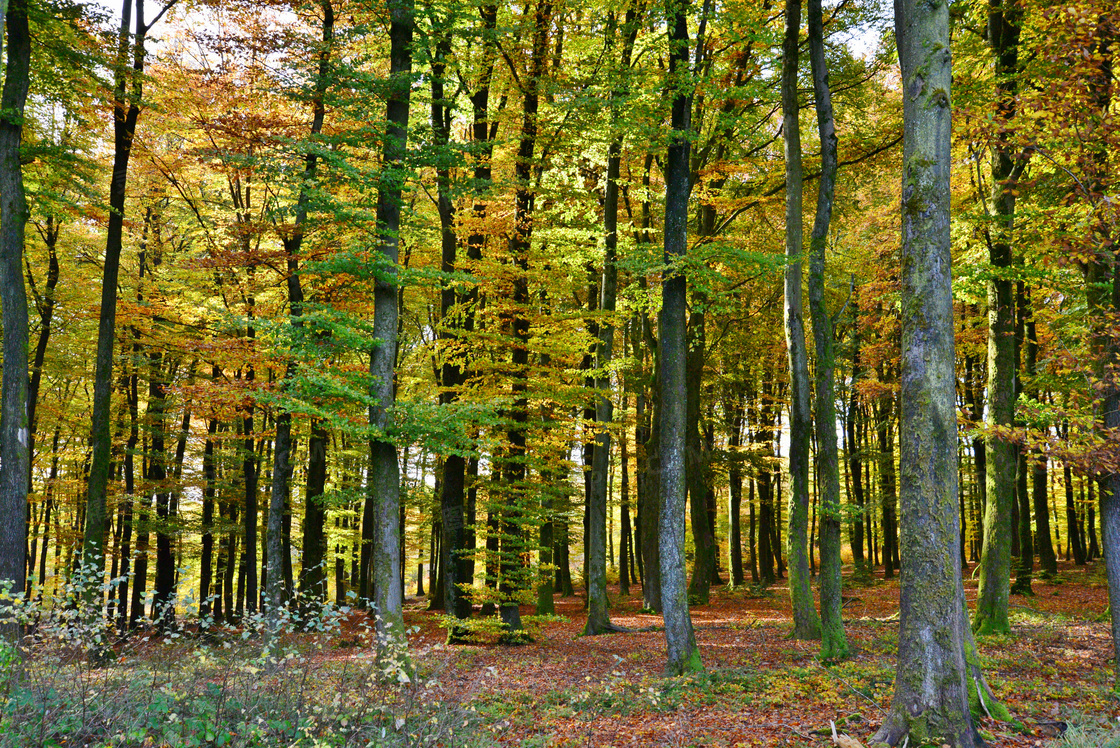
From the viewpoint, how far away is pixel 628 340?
2205 centimetres

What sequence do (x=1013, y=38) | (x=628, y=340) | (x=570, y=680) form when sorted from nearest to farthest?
(x=570, y=680), (x=1013, y=38), (x=628, y=340)

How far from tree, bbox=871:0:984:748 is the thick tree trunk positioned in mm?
4415

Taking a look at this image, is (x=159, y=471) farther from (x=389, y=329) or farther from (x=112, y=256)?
(x=389, y=329)

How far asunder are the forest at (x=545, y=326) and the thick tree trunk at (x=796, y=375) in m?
0.07

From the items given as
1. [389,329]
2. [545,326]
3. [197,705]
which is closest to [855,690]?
[197,705]

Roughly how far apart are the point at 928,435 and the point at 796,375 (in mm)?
5396

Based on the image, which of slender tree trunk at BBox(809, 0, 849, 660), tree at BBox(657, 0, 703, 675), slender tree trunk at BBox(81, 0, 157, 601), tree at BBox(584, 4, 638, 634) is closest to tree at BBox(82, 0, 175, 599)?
slender tree trunk at BBox(81, 0, 157, 601)

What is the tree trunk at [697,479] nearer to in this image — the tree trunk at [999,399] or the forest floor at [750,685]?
the forest floor at [750,685]

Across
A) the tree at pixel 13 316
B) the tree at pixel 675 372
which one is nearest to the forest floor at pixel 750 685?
the tree at pixel 675 372

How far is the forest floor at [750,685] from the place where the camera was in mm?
6449

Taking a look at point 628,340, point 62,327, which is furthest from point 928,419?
point 62,327

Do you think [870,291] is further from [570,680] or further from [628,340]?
[570,680]

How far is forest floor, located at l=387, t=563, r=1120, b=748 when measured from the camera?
6449 mm

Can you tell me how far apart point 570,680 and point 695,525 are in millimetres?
9766
